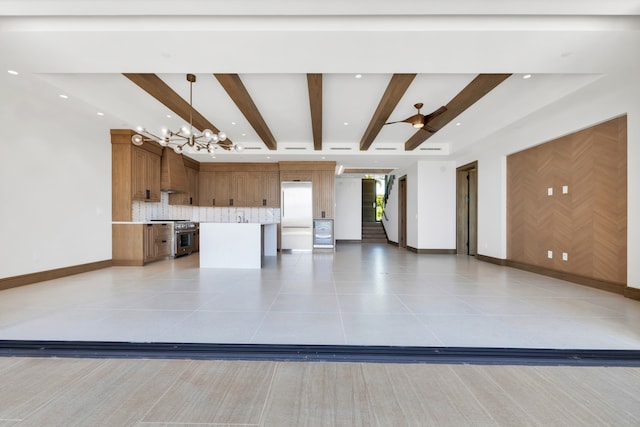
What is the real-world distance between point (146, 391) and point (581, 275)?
5.84 metres

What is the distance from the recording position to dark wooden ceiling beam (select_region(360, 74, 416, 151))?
3739 mm

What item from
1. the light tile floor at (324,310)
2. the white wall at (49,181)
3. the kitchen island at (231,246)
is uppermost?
the white wall at (49,181)

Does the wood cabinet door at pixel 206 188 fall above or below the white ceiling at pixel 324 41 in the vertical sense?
below

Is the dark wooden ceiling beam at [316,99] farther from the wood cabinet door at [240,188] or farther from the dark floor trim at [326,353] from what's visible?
the wood cabinet door at [240,188]

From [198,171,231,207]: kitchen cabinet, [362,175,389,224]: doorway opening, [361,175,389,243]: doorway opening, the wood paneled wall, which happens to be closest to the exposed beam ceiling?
[198,171,231,207]: kitchen cabinet

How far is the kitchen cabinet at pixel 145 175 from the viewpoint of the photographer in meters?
5.97

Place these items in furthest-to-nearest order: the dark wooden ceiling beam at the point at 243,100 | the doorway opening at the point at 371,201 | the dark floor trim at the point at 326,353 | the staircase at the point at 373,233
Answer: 1. the doorway opening at the point at 371,201
2. the staircase at the point at 373,233
3. the dark wooden ceiling beam at the point at 243,100
4. the dark floor trim at the point at 326,353

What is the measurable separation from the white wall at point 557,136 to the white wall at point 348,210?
15.4 ft

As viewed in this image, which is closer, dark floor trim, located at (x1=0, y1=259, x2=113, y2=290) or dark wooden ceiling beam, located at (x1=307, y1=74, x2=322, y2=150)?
dark wooden ceiling beam, located at (x1=307, y1=74, x2=322, y2=150)

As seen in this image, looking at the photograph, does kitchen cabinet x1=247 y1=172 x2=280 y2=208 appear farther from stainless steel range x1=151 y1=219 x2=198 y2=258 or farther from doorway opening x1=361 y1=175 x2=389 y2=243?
doorway opening x1=361 y1=175 x2=389 y2=243

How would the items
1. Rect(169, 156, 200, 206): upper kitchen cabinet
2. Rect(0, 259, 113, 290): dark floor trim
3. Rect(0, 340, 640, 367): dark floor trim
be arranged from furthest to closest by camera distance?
Rect(169, 156, 200, 206): upper kitchen cabinet → Rect(0, 259, 113, 290): dark floor trim → Rect(0, 340, 640, 367): dark floor trim

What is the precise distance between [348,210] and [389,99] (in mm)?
7226

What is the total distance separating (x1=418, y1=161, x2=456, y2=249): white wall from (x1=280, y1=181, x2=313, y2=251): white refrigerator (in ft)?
10.9

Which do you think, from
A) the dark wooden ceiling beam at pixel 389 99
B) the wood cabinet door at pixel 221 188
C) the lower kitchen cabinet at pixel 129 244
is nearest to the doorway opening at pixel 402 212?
the dark wooden ceiling beam at pixel 389 99
